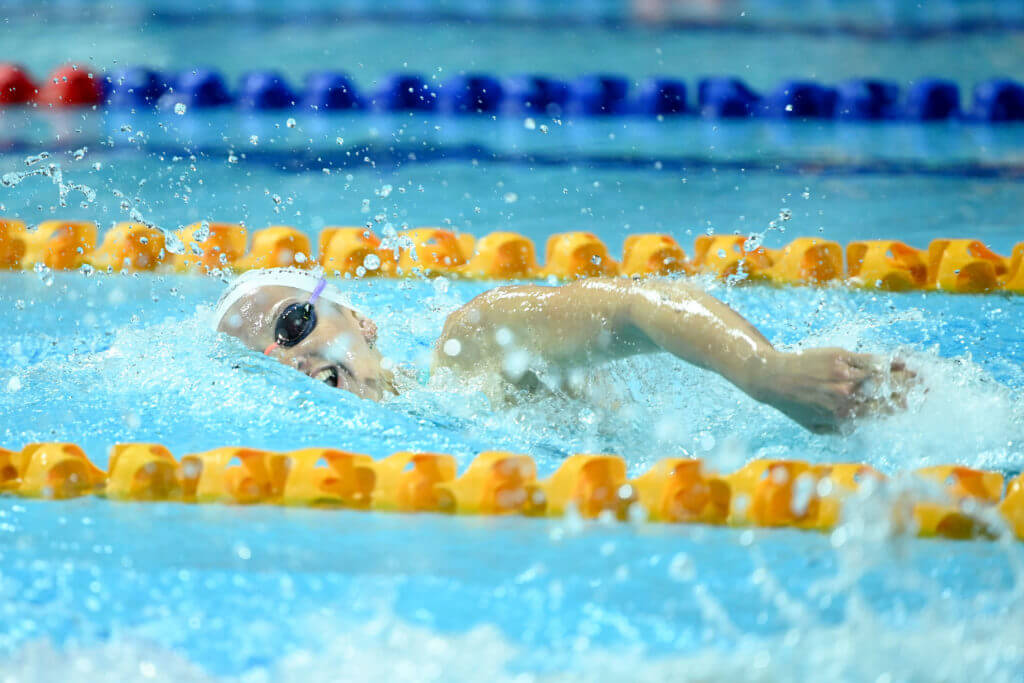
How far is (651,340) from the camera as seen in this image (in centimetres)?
190

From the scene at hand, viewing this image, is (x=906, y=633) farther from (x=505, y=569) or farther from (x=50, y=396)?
(x=50, y=396)

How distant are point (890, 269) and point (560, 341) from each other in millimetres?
1606

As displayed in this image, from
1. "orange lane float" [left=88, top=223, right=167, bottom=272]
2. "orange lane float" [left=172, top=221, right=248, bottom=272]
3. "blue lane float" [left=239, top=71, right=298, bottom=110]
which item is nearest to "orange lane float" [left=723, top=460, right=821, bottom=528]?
"orange lane float" [left=172, top=221, right=248, bottom=272]

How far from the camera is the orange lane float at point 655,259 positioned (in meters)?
3.38

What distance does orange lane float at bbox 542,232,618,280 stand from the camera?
3441mm

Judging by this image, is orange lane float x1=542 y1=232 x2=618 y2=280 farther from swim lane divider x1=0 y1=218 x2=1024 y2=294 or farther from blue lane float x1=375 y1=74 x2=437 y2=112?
blue lane float x1=375 y1=74 x2=437 y2=112

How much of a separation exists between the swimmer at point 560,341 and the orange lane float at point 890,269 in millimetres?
1442

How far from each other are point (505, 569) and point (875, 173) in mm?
3586

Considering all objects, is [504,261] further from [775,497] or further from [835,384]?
[835,384]

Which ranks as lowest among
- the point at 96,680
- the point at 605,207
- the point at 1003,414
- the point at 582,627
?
the point at 96,680

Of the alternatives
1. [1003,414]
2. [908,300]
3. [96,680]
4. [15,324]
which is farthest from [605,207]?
[96,680]

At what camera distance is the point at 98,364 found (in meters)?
2.75

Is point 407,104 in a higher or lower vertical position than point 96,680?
higher

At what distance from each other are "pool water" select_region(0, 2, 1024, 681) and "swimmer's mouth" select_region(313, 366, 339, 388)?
0.09 ft
